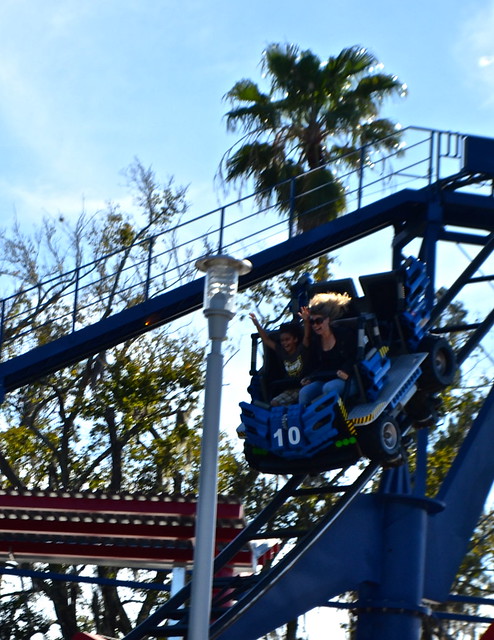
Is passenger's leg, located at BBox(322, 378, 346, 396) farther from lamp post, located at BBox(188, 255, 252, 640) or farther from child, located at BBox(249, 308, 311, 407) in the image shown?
lamp post, located at BBox(188, 255, 252, 640)

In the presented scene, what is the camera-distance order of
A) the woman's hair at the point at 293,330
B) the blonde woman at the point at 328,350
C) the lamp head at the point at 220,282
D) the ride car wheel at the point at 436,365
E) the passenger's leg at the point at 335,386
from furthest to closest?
the ride car wheel at the point at 436,365 < the woman's hair at the point at 293,330 < the blonde woman at the point at 328,350 < the passenger's leg at the point at 335,386 < the lamp head at the point at 220,282

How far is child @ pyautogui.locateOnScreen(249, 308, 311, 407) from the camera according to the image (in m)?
11.8

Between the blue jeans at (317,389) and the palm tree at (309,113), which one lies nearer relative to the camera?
the blue jeans at (317,389)

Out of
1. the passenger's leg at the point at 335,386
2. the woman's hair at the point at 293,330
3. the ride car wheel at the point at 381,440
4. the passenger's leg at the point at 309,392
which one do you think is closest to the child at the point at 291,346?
the woman's hair at the point at 293,330

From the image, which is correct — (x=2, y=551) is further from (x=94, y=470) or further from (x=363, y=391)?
(x=94, y=470)

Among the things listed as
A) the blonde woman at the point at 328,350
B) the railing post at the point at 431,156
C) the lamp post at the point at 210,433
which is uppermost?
the railing post at the point at 431,156

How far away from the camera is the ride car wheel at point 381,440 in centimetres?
1099

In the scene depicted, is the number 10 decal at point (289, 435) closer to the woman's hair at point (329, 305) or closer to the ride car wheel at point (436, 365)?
the woman's hair at point (329, 305)

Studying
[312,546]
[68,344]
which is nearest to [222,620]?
[312,546]

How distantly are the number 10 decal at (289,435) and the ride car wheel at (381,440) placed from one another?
1.93 feet

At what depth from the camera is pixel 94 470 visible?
22719 millimetres

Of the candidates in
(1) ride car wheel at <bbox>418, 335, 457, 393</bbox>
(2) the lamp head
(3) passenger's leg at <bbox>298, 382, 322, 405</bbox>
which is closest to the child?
(3) passenger's leg at <bbox>298, 382, 322, 405</bbox>

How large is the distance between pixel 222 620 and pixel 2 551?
361 cm

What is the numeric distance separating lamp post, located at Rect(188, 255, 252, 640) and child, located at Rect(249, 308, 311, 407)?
3.41 metres
